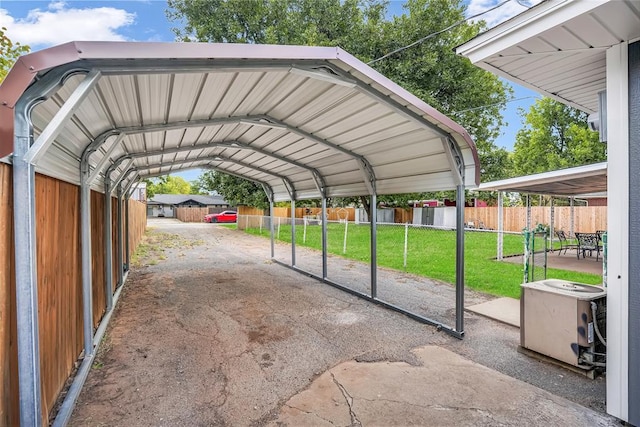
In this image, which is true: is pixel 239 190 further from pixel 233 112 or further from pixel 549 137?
pixel 549 137

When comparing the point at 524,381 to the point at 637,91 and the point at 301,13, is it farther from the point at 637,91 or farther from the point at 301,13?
the point at 301,13

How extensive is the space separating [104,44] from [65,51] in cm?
23

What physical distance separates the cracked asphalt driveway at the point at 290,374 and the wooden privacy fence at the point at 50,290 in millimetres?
392

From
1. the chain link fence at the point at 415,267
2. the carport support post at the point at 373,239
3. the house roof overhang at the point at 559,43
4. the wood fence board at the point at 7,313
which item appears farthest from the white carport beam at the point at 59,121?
the chain link fence at the point at 415,267

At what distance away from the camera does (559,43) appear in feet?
8.57

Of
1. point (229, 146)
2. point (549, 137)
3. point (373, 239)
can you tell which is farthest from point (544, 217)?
point (229, 146)

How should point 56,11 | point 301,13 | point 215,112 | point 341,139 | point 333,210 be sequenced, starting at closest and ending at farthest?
point 215,112 → point 341,139 → point 56,11 → point 301,13 → point 333,210

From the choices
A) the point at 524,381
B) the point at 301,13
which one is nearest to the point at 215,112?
the point at 524,381

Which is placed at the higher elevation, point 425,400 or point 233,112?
point 233,112

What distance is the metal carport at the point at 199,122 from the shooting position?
1.82 metres

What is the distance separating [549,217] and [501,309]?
1435 centimetres

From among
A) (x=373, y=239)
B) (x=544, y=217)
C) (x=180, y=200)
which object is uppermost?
(x=180, y=200)

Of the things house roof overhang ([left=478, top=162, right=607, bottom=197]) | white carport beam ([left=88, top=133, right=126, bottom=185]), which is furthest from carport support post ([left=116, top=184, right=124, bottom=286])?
house roof overhang ([left=478, top=162, right=607, bottom=197])

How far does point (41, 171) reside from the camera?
226cm
